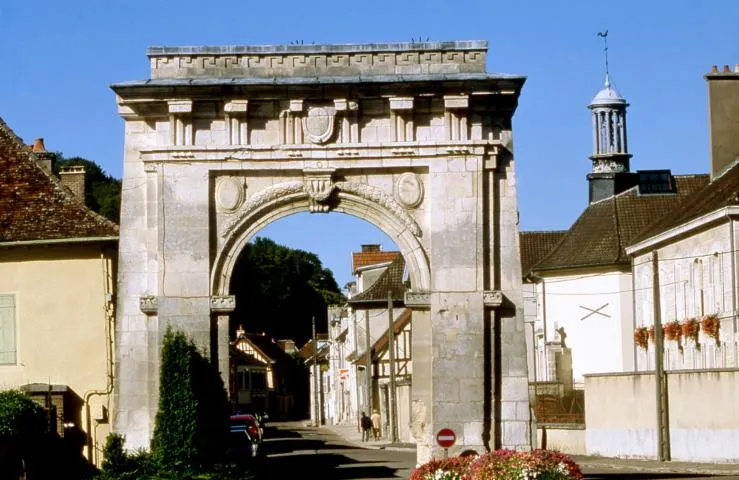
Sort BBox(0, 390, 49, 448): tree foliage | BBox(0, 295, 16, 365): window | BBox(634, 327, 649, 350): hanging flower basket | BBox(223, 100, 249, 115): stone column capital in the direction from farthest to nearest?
BBox(634, 327, 649, 350): hanging flower basket < BBox(0, 295, 16, 365): window < BBox(0, 390, 49, 448): tree foliage < BBox(223, 100, 249, 115): stone column capital

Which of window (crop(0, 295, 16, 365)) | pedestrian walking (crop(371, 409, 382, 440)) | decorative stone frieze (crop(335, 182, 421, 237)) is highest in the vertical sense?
decorative stone frieze (crop(335, 182, 421, 237))

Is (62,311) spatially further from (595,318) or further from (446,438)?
(595,318)

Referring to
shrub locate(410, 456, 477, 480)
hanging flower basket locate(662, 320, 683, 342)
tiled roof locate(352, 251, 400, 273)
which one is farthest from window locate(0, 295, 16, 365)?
tiled roof locate(352, 251, 400, 273)

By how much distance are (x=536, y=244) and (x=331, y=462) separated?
30282mm

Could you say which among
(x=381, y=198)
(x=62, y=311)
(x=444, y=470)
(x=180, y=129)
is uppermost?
(x=180, y=129)

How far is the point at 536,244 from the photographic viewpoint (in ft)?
221

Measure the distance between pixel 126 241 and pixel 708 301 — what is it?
1856 centimetres

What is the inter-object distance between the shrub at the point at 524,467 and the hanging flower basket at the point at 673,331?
21.6 metres

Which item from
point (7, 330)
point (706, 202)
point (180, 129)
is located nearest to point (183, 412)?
point (180, 129)

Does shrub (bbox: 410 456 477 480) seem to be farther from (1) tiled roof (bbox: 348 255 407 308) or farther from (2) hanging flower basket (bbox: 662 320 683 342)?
(1) tiled roof (bbox: 348 255 407 308)

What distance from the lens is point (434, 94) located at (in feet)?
88.8

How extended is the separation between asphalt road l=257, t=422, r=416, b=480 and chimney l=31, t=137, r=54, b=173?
24.9ft

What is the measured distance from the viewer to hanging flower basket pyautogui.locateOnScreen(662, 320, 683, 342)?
43406mm

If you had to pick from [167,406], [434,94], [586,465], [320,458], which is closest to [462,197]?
[434,94]
